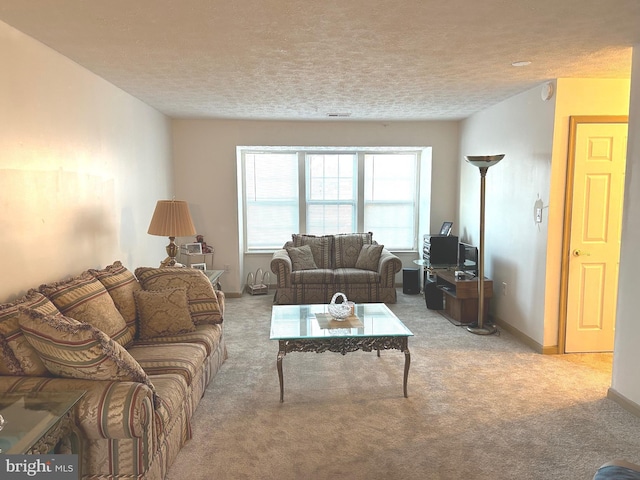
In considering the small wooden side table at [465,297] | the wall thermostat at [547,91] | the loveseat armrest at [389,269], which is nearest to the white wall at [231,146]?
the loveseat armrest at [389,269]

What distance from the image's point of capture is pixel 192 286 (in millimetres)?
3422

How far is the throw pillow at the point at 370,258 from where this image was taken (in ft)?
19.5

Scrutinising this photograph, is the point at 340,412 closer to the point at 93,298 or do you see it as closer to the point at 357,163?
the point at 93,298

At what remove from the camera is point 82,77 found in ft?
10.9

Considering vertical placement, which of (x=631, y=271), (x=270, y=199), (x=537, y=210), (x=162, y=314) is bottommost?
(x=162, y=314)

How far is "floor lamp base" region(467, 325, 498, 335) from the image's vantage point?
4.51 metres

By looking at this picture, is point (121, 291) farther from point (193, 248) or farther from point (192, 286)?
point (193, 248)

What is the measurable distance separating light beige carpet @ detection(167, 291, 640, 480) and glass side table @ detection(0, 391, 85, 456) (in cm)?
65

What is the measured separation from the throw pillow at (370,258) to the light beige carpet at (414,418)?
1.95m

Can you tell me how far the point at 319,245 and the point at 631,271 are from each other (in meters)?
3.91

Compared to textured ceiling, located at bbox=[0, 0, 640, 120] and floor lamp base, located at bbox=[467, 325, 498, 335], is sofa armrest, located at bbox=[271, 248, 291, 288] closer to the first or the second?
textured ceiling, located at bbox=[0, 0, 640, 120]

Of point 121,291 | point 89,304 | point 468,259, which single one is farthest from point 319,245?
point 89,304

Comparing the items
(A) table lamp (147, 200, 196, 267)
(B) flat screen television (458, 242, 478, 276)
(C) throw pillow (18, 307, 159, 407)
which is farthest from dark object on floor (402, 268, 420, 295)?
(C) throw pillow (18, 307, 159, 407)

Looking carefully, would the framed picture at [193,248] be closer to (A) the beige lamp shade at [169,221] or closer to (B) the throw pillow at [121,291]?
(A) the beige lamp shade at [169,221]
